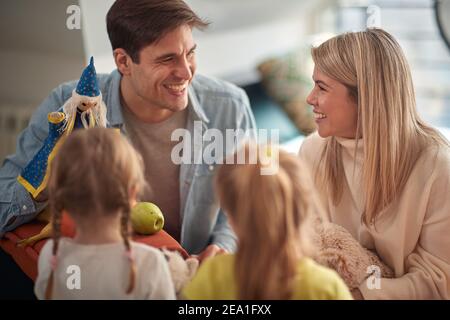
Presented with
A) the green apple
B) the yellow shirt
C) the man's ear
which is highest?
the man's ear

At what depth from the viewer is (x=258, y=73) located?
236cm

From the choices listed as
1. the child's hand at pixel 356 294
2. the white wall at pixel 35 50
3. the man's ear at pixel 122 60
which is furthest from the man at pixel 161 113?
the white wall at pixel 35 50

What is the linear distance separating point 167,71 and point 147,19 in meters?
0.12

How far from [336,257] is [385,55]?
42 centimetres

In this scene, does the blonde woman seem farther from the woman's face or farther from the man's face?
the man's face

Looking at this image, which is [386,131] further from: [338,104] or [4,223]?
[4,223]

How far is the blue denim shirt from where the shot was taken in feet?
4.70

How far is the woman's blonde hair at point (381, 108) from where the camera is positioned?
4.45ft

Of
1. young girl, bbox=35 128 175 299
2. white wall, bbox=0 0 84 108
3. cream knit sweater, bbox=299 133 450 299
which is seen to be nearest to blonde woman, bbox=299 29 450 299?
cream knit sweater, bbox=299 133 450 299

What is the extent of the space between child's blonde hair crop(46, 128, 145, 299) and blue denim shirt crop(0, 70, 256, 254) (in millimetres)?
369

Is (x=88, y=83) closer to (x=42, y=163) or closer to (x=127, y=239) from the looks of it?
(x=42, y=163)

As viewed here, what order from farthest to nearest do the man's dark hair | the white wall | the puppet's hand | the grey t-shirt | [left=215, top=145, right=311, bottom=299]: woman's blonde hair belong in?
the white wall
the grey t-shirt
the man's dark hair
the puppet's hand
[left=215, top=145, right=311, bottom=299]: woman's blonde hair

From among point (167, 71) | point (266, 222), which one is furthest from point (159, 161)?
point (266, 222)
